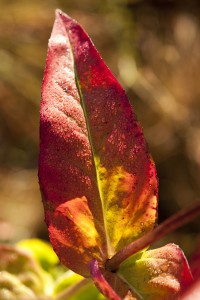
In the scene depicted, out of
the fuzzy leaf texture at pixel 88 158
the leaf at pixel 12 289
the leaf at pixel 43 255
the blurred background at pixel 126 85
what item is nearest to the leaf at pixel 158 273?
the fuzzy leaf texture at pixel 88 158

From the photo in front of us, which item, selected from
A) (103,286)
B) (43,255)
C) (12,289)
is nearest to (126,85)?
(43,255)

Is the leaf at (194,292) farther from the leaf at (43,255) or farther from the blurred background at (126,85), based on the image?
the blurred background at (126,85)

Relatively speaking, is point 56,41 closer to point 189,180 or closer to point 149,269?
point 149,269

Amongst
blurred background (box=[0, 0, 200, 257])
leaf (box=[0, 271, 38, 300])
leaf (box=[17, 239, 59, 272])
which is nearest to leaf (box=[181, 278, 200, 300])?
leaf (box=[0, 271, 38, 300])

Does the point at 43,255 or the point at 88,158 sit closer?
the point at 88,158

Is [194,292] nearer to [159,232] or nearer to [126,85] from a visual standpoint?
[159,232]

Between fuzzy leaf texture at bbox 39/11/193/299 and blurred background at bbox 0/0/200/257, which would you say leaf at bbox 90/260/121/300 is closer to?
fuzzy leaf texture at bbox 39/11/193/299

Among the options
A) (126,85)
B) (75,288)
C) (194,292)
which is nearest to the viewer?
(194,292)

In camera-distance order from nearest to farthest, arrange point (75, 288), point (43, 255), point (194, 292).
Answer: point (194, 292) < point (75, 288) < point (43, 255)

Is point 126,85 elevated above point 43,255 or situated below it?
above
